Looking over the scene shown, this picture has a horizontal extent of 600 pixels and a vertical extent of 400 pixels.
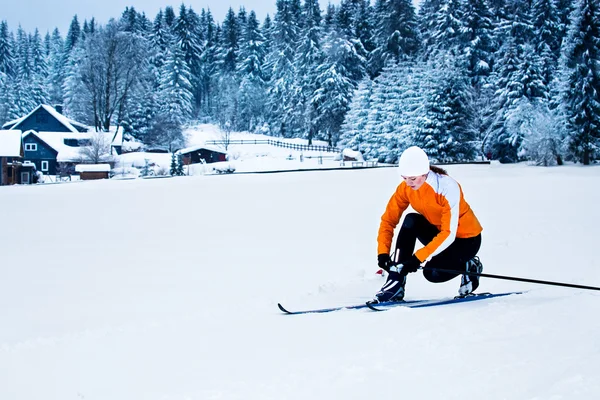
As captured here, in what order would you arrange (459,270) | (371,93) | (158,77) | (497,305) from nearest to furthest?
(497,305) → (459,270) → (371,93) → (158,77)

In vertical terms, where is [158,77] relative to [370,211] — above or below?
above

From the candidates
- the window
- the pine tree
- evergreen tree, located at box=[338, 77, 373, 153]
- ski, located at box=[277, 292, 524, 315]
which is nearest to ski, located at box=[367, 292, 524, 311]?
ski, located at box=[277, 292, 524, 315]

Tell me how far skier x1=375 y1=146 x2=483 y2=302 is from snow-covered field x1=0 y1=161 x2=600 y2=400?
463 mm

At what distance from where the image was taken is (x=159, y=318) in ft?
18.0

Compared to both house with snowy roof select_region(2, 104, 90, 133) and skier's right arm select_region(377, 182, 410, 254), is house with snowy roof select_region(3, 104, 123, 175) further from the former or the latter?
skier's right arm select_region(377, 182, 410, 254)

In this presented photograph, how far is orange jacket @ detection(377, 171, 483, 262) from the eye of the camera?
16.0 ft

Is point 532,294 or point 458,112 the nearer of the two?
point 532,294

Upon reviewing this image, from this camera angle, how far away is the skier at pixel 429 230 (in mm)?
4855

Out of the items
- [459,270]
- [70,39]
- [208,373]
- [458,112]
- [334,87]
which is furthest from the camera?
[70,39]

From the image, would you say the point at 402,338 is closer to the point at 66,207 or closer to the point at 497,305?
the point at 497,305

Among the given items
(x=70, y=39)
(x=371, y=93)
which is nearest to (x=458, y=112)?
(x=371, y=93)

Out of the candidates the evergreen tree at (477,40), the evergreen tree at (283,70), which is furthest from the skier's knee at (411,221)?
the evergreen tree at (283,70)

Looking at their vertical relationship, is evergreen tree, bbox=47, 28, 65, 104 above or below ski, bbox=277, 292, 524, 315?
above

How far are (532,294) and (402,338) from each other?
1.90 m
